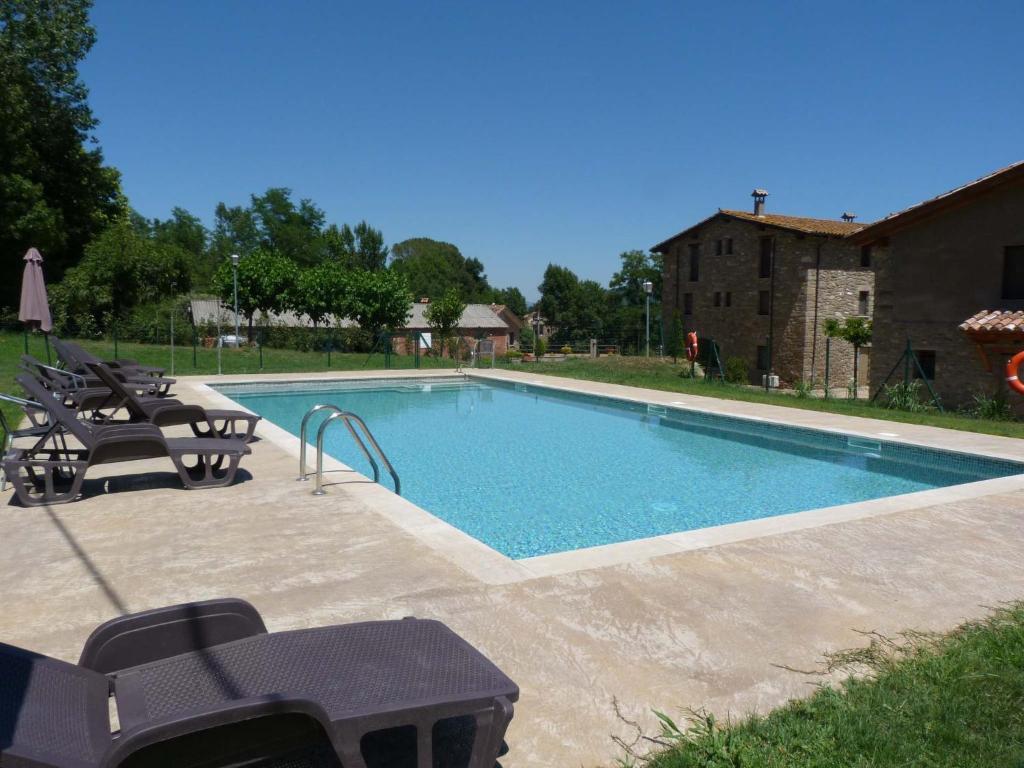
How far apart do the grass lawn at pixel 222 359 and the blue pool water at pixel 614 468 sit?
872 cm

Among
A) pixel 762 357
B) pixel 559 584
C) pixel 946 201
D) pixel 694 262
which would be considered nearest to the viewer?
pixel 559 584

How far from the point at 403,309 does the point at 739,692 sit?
44.9m

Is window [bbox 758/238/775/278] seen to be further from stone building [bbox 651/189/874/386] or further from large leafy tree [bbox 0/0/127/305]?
large leafy tree [bbox 0/0/127/305]

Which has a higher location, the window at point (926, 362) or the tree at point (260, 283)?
the tree at point (260, 283)

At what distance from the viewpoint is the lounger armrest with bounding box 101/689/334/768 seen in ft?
6.31

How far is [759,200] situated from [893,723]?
114 feet

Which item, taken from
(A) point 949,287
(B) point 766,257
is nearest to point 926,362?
(A) point 949,287

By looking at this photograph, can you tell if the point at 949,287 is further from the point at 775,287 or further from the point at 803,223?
the point at 803,223

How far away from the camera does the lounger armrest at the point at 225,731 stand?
6.31 ft

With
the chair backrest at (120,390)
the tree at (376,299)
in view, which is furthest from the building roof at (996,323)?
the tree at (376,299)

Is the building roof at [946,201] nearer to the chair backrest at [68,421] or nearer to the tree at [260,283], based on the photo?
the chair backrest at [68,421]

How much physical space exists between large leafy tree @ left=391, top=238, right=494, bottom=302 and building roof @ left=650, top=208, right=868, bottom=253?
147 feet

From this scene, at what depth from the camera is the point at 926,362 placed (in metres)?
17.3

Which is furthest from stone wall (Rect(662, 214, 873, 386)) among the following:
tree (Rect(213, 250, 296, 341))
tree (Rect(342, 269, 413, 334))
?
tree (Rect(213, 250, 296, 341))
